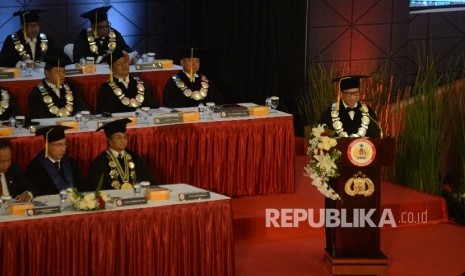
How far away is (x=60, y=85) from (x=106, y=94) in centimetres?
46

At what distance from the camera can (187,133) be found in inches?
350

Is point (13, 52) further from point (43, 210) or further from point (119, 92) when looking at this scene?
point (43, 210)

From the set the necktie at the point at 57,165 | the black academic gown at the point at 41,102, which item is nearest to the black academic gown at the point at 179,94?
the black academic gown at the point at 41,102

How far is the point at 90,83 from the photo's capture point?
1020 cm

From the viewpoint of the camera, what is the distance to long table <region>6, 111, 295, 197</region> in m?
8.78

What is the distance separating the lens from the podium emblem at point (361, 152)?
737 cm

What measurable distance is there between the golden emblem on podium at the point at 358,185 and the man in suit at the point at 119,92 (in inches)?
118

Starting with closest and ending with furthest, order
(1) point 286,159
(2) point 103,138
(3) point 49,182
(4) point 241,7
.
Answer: (3) point 49,182 < (2) point 103,138 < (1) point 286,159 < (4) point 241,7

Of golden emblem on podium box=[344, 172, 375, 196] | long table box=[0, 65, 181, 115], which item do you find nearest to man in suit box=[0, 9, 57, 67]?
long table box=[0, 65, 181, 115]

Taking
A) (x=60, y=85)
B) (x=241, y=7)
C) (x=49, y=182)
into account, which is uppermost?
(x=241, y=7)

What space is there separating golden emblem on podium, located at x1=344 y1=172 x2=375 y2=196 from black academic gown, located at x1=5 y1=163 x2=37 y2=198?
229 centimetres

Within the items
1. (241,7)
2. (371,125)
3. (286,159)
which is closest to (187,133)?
(286,159)

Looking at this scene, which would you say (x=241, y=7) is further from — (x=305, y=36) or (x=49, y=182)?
(x=49, y=182)

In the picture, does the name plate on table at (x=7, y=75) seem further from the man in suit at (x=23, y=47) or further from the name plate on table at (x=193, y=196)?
the name plate on table at (x=193, y=196)
